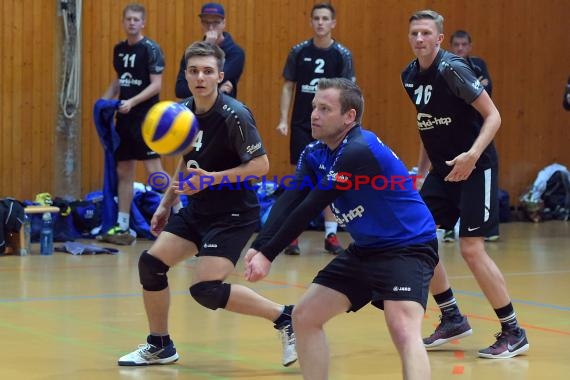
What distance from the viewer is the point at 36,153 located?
1340cm

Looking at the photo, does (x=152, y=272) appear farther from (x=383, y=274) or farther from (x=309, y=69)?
(x=309, y=69)

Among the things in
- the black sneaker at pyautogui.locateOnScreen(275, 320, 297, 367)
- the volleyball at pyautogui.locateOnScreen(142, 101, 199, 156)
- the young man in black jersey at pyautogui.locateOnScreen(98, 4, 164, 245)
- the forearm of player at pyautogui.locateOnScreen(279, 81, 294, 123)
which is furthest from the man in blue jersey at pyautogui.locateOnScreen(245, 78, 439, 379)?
the young man in black jersey at pyautogui.locateOnScreen(98, 4, 164, 245)

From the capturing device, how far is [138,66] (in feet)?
40.9

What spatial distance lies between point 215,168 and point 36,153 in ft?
24.3

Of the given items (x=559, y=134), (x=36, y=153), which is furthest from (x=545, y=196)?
(x=36, y=153)

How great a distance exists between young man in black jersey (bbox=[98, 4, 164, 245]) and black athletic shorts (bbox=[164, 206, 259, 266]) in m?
5.86

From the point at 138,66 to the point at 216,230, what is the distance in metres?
6.43

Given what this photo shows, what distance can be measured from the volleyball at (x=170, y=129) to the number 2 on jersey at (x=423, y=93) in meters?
1.80

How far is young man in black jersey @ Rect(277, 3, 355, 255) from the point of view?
11.8m

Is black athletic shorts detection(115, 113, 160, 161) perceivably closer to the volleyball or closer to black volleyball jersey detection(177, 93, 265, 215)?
black volleyball jersey detection(177, 93, 265, 215)

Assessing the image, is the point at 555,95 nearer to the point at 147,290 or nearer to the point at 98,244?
the point at 98,244

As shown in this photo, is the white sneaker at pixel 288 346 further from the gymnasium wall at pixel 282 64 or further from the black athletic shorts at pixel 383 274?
the gymnasium wall at pixel 282 64

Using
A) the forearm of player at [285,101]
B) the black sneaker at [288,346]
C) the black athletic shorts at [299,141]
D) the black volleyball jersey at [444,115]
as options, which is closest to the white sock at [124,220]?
the black athletic shorts at [299,141]

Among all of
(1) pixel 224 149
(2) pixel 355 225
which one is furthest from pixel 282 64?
(2) pixel 355 225
